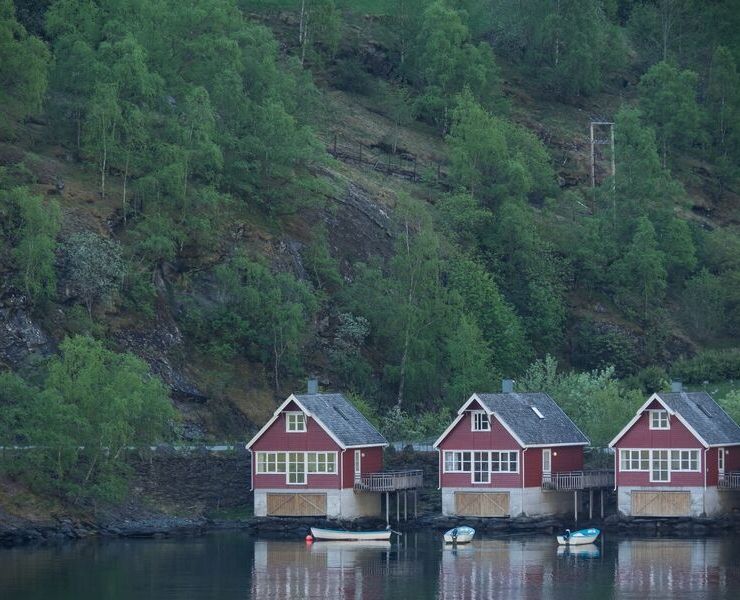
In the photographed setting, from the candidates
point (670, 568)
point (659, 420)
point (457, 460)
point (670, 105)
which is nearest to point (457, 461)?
point (457, 460)

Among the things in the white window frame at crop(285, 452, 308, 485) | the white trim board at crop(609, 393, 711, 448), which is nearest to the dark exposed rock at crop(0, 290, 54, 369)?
the white window frame at crop(285, 452, 308, 485)

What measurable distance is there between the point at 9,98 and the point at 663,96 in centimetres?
6086

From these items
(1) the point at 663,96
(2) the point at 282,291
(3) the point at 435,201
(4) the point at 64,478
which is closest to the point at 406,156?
(3) the point at 435,201

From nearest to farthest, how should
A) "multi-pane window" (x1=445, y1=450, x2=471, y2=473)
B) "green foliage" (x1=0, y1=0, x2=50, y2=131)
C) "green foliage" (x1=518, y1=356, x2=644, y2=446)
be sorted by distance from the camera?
→ "multi-pane window" (x1=445, y1=450, x2=471, y2=473) < "green foliage" (x1=518, y1=356, x2=644, y2=446) < "green foliage" (x1=0, y1=0, x2=50, y2=131)

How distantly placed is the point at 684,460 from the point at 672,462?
0.63 m

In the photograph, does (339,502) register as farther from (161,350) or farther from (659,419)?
(659,419)

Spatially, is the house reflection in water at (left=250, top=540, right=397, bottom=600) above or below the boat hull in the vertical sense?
below

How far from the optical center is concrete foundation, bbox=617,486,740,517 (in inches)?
3819

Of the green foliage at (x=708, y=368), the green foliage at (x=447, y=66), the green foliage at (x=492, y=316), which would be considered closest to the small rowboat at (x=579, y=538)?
the green foliage at (x=492, y=316)

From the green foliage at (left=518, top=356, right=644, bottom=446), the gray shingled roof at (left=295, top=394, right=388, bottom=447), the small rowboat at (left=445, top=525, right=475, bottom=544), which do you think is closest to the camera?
the small rowboat at (left=445, top=525, right=475, bottom=544)

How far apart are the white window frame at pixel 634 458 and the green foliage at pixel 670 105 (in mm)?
61907

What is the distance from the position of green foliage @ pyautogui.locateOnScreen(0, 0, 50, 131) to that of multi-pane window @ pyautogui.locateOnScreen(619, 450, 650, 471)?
42.9 meters

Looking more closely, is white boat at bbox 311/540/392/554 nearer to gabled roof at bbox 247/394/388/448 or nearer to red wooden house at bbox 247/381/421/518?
red wooden house at bbox 247/381/421/518

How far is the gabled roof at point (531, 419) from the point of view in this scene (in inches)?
3890
